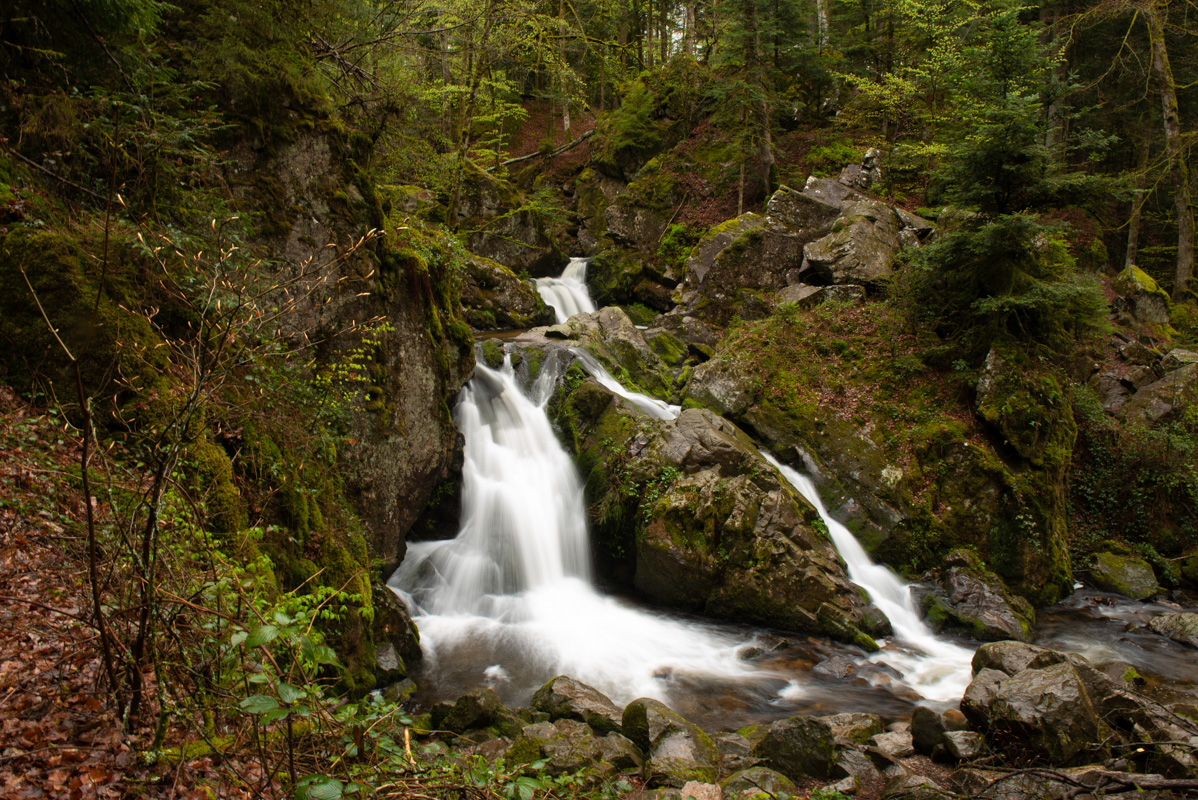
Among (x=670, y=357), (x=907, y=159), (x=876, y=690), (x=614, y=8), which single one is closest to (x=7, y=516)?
(x=876, y=690)

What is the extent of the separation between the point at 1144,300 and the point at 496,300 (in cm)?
1877

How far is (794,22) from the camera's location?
65.8 feet

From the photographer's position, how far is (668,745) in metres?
5.25

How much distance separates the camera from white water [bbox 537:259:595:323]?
60.1ft

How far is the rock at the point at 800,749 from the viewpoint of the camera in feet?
16.9

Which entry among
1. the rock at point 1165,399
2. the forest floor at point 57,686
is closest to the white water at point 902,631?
the rock at point 1165,399

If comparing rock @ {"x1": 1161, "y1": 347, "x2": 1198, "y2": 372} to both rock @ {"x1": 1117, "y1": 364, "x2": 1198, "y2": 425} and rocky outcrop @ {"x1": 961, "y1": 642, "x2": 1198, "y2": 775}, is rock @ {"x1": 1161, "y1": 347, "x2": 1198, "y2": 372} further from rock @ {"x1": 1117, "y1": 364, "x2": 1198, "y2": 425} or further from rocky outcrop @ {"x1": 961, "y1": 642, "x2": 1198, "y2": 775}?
rocky outcrop @ {"x1": 961, "y1": 642, "x2": 1198, "y2": 775}

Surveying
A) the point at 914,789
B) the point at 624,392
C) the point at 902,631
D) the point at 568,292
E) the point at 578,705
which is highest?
the point at 568,292

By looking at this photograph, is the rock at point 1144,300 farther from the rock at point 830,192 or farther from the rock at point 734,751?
the rock at point 734,751

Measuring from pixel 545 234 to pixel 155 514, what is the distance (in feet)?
62.9

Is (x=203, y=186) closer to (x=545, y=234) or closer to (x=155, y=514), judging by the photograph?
(x=155, y=514)

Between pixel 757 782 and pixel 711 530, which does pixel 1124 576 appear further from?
pixel 757 782

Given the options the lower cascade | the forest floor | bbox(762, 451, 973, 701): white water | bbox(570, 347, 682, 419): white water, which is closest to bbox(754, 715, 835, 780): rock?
the lower cascade

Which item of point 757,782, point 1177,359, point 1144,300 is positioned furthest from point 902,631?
point 1144,300
